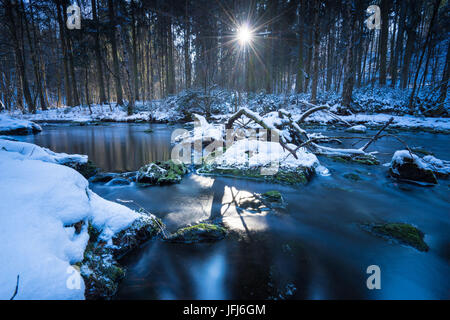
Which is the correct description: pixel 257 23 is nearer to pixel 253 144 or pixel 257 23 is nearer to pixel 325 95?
pixel 325 95

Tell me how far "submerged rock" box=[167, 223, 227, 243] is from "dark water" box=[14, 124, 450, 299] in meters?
0.11

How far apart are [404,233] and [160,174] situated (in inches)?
198

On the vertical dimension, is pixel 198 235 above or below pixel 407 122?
below

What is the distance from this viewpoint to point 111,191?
478 cm

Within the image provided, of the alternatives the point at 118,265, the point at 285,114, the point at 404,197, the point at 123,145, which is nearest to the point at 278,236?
the point at 118,265

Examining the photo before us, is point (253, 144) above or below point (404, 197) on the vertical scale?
above

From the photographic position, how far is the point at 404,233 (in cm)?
300

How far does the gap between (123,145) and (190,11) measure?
797 inches

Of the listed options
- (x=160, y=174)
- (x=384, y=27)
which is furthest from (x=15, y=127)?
(x=384, y=27)

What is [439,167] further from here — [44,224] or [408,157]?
[44,224]
